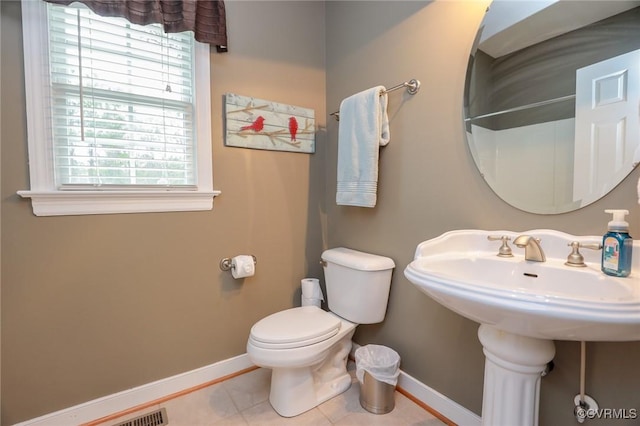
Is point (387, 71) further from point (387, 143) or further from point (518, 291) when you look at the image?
point (518, 291)

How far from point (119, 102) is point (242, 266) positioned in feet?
3.32

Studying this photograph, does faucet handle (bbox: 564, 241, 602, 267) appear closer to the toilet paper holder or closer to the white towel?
the white towel

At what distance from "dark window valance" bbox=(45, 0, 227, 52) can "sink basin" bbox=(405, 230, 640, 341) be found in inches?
59.1

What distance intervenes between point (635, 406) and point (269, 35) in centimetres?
228

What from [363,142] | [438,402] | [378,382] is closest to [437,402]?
[438,402]

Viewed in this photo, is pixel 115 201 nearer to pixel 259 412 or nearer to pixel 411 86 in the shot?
pixel 259 412

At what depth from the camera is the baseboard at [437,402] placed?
1303mm

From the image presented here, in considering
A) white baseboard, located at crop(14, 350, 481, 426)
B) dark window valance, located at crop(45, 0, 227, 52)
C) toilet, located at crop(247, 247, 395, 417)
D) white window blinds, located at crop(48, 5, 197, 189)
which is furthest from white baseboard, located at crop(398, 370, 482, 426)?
dark window valance, located at crop(45, 0, 227, 52)

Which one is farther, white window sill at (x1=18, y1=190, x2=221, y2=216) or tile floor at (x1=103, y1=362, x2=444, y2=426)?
tile floor at (x1=103, y1=362, x2=444, y2=426)

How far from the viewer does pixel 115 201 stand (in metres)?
1.41

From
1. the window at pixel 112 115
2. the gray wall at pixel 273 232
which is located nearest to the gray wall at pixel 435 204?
the gray wall at pixel 273 232

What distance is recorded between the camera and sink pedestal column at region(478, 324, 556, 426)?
2.89 ft

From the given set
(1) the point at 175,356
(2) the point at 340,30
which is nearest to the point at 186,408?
(1) the point at 175,356

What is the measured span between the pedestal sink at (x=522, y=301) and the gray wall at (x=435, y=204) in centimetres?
12
